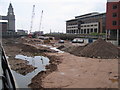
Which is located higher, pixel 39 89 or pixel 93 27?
pixel 93 27

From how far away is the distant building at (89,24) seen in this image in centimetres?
7815

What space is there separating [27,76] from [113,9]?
3827 cm

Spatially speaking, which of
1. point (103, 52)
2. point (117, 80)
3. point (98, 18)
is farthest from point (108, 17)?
point (117, 80)

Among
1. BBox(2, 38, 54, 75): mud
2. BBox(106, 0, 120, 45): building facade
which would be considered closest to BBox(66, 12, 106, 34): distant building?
BBox(106, 0, 120, 45): building facade

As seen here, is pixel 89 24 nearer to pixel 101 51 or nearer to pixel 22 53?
pixel 22 53

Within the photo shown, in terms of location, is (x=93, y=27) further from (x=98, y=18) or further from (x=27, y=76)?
(x=27, y=76)

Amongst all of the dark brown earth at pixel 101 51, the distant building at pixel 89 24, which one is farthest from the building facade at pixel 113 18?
the distant building at pixel 89 24

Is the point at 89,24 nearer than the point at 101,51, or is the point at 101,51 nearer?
the point at 101,51

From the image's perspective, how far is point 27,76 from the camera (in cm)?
1636

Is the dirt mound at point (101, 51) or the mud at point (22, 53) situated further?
the dirt mound at point (101, 51)

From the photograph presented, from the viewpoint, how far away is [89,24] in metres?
87.6

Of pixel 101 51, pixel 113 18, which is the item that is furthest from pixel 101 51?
pixel 113 18

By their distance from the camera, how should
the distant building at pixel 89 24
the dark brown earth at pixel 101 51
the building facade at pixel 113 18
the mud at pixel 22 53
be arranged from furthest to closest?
the distant building at pixel 89 24 → the building facade at pixel 113 18 → the dark brown earth at pixel 101 51 → the mud at pixel 22 53

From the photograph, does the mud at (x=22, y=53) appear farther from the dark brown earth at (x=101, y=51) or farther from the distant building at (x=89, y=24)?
the distant building at (x=89, y=24)
